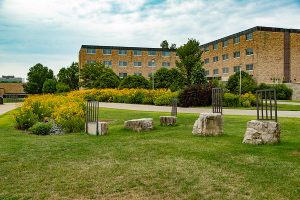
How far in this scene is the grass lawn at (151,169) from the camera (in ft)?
17.3

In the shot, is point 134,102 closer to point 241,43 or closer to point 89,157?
point 89,157

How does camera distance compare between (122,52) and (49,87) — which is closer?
(122,52)

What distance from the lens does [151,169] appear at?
6.60 meters

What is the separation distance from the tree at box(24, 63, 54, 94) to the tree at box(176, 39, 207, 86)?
53088 mm

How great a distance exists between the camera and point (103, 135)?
11633 mm

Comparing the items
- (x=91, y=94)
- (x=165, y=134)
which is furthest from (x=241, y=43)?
(x=165, y=134)

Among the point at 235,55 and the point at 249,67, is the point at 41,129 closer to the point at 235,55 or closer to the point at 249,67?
the point at 249,67

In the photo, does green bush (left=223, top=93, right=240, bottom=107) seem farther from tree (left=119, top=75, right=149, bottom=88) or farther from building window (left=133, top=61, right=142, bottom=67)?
building window (left=133, top=61, right=142, bottom=67)

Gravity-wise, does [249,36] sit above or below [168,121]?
above

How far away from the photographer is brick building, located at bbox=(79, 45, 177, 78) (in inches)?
2968

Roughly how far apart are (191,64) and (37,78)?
57797mm

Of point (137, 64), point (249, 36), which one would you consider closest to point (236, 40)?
point (249, 36)

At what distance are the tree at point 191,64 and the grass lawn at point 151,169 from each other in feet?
128

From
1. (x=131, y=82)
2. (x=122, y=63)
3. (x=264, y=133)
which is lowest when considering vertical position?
(x=264, y=133)
